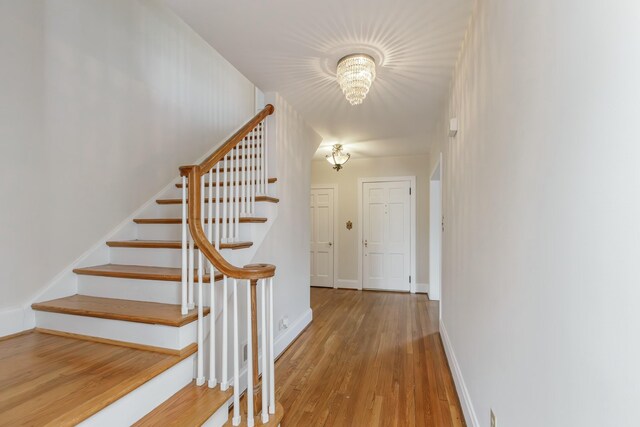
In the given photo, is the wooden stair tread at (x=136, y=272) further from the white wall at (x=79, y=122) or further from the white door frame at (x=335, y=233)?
the white door frame at (x=335, y=233)

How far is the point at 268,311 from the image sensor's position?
171 centimetres

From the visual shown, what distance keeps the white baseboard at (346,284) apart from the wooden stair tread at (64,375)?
4110 mm

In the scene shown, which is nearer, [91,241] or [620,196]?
[620,196]

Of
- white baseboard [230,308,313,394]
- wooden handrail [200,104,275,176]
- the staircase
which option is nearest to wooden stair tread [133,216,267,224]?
the staircase

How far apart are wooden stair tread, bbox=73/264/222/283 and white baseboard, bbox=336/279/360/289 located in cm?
370

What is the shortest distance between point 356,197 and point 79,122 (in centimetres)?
412

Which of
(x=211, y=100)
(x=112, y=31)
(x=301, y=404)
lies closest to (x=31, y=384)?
(x=301, y=404)

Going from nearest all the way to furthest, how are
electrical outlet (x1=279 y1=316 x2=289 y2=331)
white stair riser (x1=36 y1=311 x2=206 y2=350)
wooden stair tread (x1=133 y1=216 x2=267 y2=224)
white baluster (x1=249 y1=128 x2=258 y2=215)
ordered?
white stair riser (x1=36 y1=311 x2=206 y2=350)
wooden stair tread (x1=133 y1=216 x2=267 y2=224)
white baluster (x1=249 y1=128 x2=258 y2=215)
electrical outlet (x1=279 y1=316 x2=289 y2=331)

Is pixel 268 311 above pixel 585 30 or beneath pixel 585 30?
beneath

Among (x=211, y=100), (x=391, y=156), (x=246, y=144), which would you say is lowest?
(x=246, y=144)

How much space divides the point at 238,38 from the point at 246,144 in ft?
3.86

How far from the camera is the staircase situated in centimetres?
131

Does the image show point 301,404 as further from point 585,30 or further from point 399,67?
point 399,67

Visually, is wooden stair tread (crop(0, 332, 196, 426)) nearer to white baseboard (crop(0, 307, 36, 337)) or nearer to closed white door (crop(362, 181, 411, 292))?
white baseboard (crop(0, 307, 36, 337))
